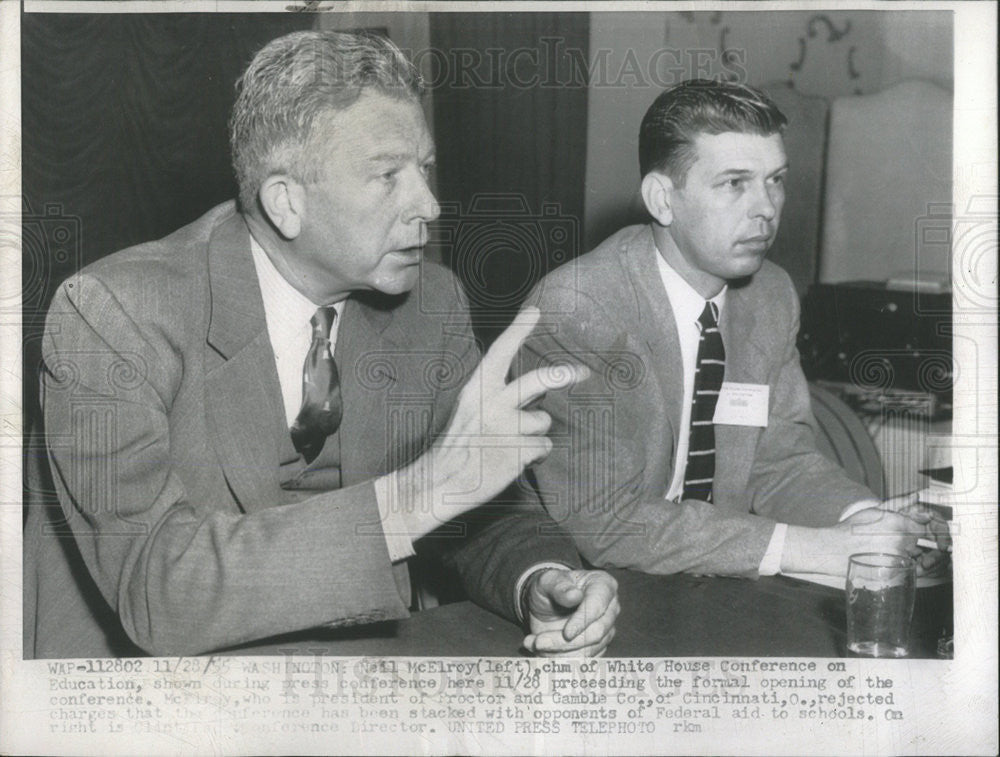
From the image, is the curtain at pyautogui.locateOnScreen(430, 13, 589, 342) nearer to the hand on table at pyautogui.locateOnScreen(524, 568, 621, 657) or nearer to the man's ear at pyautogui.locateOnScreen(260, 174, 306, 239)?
the man's ear at pyautogui.locateOnScreen(260, 174, 306, 239)

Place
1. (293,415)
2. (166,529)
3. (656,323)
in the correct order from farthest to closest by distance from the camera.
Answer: (656,323)
(293,415)
(166,529)

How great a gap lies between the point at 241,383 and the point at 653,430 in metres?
0.64

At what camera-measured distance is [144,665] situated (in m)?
1.48

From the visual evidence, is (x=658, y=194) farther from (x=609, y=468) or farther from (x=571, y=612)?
(x=571, y=612)

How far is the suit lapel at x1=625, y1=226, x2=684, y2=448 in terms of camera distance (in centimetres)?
156

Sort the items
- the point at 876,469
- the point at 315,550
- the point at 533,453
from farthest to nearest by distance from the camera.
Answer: the point at 876,469, the point at 533,453, the point at 315,550

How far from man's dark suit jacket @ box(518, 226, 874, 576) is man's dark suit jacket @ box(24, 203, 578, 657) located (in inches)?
4.1

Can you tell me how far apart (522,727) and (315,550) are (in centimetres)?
44

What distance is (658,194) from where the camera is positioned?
5.08 feet

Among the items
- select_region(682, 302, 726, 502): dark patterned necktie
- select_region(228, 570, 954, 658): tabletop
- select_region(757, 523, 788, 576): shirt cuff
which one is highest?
select_region(682, 302, 726, 502): dark patterned necktie

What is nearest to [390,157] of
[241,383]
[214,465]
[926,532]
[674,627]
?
[241,383]

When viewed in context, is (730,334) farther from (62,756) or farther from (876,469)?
(62,756)

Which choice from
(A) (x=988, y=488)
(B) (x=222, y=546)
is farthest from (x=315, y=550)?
(A) (x=988, y=488)

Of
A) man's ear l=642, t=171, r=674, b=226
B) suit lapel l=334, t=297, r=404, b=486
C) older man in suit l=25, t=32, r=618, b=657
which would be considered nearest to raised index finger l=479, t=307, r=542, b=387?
older man in suit l=25, t=32, r=618, b=657
